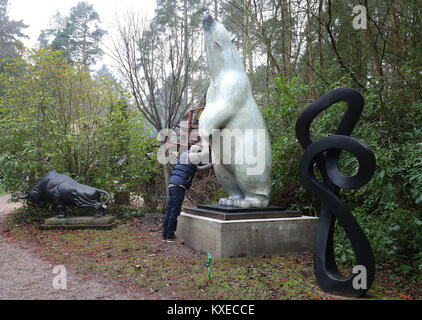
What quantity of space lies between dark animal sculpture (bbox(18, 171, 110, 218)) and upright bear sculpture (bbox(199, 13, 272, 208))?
3.20 metres

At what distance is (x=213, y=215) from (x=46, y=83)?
5364 mm

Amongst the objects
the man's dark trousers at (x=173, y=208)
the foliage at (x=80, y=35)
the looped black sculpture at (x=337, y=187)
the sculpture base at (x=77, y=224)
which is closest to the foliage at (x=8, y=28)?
the foliage at (x=80, y=35)

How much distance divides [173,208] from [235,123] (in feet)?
5.47

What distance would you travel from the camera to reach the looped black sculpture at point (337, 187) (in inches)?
112

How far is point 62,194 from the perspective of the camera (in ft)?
21.4

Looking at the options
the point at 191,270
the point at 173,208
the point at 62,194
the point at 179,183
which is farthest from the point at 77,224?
the point at 191,270

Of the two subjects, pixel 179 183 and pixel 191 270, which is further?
pixel 179 183

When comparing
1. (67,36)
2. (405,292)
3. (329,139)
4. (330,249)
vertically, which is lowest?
(405,292)

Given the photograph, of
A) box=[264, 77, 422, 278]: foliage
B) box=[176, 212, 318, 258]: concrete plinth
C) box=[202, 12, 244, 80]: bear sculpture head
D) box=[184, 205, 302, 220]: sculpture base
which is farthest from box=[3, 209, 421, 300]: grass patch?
box=[202, 12, 244, 80]: bear sculpture head

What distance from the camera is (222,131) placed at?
447 cm

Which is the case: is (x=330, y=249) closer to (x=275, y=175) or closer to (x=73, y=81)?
(x=275, y=175)

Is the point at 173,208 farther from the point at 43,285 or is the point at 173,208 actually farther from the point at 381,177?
the point at 381,177

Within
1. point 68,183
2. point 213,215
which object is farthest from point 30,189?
point 213,215
